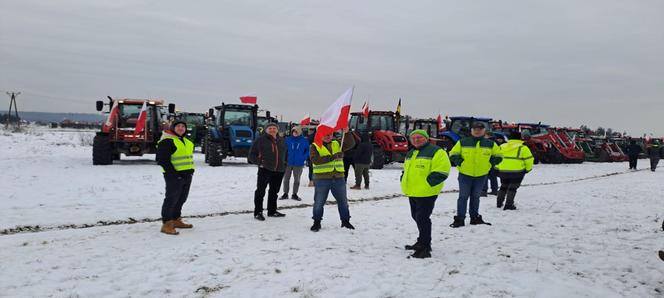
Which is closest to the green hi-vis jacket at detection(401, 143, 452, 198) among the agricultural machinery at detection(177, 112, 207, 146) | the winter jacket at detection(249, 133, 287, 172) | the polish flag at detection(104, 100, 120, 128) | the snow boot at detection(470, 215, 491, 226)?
the snow boot at detection(470, 215, 491, 226)

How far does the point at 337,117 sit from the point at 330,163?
0.72 m

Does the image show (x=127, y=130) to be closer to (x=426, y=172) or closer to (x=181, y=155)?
(x=181, y=155)

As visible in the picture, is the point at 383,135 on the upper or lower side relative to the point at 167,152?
upper

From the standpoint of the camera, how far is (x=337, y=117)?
7.15 m

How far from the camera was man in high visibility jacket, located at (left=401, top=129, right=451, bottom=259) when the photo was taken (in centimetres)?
554

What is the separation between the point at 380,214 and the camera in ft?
28.4

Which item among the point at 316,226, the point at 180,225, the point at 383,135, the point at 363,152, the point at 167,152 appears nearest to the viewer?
the point at 167,152

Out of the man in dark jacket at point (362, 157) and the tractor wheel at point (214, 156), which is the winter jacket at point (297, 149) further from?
the tractor wheel at point (214, 156)

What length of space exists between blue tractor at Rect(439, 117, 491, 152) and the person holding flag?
14101 mm

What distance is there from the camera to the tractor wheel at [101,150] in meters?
16.8

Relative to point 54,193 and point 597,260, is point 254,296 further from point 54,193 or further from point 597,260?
point 54,193

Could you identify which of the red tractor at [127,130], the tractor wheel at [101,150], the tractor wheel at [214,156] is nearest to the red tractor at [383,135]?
the tractor wheel at [214,156]

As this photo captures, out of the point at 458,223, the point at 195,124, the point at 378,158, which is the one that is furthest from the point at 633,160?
the point at 195,124

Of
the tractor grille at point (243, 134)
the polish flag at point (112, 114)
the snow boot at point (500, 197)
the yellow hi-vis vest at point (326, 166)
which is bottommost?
the snow boot at point (500, 197)
